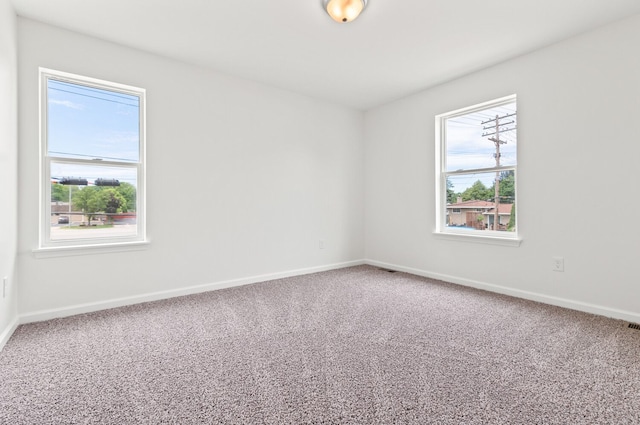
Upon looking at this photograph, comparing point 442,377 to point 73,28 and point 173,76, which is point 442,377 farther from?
point 73,28

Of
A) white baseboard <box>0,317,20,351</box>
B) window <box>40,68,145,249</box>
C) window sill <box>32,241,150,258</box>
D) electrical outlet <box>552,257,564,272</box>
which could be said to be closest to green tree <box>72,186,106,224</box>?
window <box>40,68,145,249</box>

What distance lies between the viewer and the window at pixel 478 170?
3305 millimetres

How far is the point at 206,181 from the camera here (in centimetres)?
338

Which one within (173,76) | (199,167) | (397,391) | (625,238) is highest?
(173,76)

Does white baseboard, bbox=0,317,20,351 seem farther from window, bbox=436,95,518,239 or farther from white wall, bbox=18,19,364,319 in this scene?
window, bbox=436,95,518,239

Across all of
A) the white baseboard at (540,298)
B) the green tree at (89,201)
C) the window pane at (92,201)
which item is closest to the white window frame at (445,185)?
the white baseboard at (540,298)

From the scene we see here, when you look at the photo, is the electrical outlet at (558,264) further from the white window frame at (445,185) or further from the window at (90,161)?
the window at (90,161)

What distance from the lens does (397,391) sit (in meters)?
1.56

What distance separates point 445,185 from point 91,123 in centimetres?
388

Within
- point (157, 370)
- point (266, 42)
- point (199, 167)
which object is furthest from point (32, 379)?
point (266, 42)

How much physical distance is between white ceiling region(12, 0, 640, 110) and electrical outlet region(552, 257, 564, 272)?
199 cm

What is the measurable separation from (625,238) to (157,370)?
11.6ft

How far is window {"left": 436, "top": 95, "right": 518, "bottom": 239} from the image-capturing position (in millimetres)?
3305

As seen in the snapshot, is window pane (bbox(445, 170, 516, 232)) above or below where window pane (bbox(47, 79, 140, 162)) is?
below
